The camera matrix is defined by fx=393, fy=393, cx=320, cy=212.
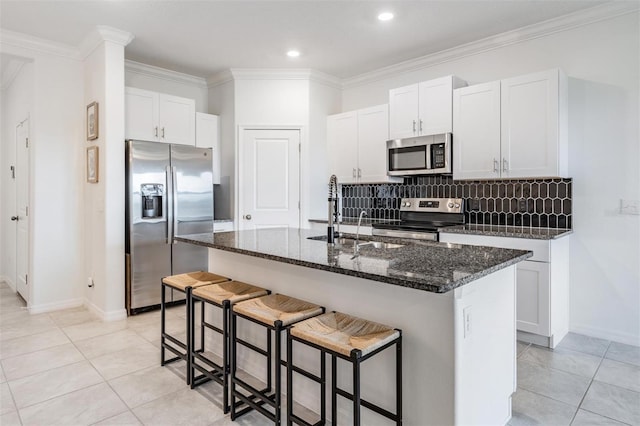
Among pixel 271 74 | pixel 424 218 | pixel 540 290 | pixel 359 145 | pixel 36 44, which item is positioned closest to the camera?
pixel 540 290

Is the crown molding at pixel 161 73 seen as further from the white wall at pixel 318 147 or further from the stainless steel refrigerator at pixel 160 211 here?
the white wall at pixel 318 147

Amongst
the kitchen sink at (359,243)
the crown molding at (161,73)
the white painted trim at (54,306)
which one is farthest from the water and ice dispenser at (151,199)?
the kitchen sink at (359,243)

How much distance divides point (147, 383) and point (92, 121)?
8.66 ft

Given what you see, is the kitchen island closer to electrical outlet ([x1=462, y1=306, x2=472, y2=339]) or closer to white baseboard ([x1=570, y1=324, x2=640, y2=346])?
electrical outlet ([x1=462, y1=306, x2=472, y2=339])

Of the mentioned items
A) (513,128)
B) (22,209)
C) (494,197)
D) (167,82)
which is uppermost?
(167,82)

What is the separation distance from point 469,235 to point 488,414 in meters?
1.74

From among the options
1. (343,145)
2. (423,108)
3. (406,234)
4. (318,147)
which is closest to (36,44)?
(318,147)

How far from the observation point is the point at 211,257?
9.66 ft

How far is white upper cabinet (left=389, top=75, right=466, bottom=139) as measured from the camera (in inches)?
147

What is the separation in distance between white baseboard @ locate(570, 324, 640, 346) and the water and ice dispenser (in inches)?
154

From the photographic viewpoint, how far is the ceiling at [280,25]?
311cm

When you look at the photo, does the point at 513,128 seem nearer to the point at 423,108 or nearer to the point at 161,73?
the point at 423,108

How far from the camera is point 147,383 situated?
2.46 meters

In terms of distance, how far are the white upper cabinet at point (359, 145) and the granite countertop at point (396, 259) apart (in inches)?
80.6
